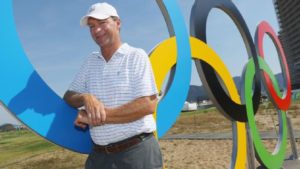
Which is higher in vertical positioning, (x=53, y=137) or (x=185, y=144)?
(x=53, y=137)

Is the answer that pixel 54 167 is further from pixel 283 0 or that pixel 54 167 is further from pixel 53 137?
pixel 283 0

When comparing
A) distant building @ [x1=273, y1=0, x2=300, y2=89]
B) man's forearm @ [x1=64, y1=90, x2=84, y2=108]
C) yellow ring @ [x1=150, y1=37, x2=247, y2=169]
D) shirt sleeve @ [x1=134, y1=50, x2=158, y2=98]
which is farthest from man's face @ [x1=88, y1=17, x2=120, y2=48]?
distant building @ [x1=273, y1=0, x2=300, y2=89]

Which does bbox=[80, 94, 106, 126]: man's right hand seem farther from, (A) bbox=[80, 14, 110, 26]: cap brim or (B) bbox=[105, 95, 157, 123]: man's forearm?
(A) bbox=[80, 14, 110, 26]: cap brim

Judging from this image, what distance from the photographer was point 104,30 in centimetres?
209

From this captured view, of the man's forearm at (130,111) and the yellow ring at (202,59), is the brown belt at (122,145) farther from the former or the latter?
the yellow ring at (202,59)

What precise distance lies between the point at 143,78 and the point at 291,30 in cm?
11156

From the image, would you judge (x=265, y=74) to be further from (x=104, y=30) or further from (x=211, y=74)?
(x=104, y=30)

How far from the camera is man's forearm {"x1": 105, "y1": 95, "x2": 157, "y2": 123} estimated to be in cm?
191

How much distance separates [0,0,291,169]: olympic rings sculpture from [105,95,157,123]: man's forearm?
2.17 feet

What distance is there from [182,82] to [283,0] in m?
115

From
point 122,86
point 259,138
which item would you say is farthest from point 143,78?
point 259,138

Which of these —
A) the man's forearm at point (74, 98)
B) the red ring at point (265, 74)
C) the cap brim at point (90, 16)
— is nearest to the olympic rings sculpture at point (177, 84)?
the red ring at point (265, 74)

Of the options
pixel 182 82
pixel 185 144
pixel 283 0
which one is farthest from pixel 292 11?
pixel 182 82

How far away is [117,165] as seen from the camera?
2.06 meters
